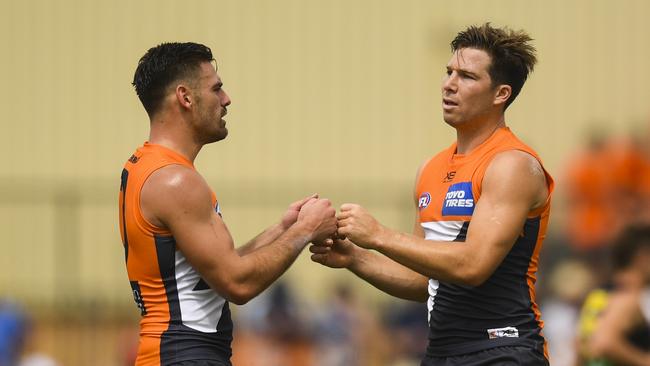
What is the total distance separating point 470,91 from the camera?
7039 mm

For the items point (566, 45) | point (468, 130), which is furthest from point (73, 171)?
point (468, 130)

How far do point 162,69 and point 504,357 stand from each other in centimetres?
241

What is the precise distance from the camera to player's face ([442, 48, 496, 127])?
7043 mm

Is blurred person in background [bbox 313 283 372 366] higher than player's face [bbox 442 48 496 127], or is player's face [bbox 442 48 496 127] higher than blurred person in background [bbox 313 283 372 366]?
player's face [bbox 442 48 496 127]

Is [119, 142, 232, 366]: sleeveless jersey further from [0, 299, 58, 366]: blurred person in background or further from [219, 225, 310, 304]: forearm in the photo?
[0, 299, 58, 366]: blurred person in background

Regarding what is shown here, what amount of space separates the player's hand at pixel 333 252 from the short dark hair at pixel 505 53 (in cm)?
130

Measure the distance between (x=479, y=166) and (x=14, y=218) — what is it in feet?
35.0

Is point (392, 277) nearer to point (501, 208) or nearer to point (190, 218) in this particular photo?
point (501, 208)

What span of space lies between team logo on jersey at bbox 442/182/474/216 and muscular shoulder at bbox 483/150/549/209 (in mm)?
142

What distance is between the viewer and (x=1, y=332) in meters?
12.4

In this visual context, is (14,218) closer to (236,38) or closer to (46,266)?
(46,266)

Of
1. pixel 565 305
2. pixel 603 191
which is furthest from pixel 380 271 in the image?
pixel 603 191

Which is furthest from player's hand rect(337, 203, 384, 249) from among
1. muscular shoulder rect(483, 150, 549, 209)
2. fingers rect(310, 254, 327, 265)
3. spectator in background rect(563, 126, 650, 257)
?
spectator in background rect(563, 126, 650, 257)

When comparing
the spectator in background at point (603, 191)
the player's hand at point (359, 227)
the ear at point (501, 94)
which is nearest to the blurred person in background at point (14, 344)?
the player's hand at point (359, 227)
